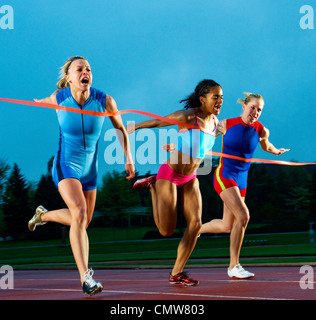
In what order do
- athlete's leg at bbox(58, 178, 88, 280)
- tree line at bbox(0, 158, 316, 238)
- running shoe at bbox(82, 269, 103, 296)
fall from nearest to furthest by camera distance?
running shoe at bbox(82, 269, 103, 296) < athlete's leg at bbox(58, 178, 88, 280) < tree line at bbox(0, 158, 316, 238)

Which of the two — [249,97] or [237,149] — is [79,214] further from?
[249,97]

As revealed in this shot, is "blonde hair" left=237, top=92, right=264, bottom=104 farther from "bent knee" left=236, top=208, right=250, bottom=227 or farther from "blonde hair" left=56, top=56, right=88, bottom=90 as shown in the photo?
"blonde hair" left=56, top=56, right=88, bottom=90

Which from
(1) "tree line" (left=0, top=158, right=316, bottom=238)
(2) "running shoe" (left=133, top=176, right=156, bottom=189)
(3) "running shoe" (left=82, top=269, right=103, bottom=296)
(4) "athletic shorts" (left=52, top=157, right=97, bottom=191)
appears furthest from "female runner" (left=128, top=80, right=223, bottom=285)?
(1) "tree line" (left=0, top=158, right=316, bottom=238)

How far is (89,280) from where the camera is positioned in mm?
→ 5234

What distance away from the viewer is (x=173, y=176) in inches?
265

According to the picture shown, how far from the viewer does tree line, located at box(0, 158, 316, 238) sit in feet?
169

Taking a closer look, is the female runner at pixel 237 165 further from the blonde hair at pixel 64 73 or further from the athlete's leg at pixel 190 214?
the blonde hair at pixel 64 73

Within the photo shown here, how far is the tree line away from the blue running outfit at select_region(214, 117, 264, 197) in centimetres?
3860

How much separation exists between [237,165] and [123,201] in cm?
4864

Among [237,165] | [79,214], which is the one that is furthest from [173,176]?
[237,165]
